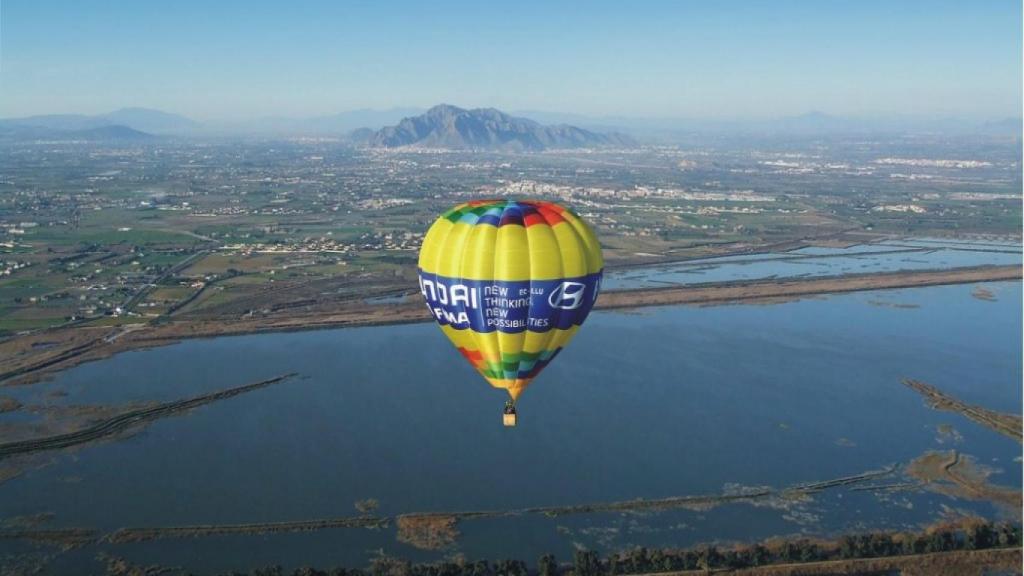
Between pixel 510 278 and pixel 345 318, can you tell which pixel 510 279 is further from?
pixel 345 318

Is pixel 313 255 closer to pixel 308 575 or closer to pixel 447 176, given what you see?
pixel 308 575

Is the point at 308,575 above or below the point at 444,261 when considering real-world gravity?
below

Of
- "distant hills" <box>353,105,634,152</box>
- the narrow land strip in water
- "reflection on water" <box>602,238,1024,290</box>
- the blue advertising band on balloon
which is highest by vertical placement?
"distant hills" <box>353,105,634,152</box>

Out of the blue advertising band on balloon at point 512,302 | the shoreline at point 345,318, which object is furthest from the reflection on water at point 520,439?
the blue advertising band on balloon at point 512,302

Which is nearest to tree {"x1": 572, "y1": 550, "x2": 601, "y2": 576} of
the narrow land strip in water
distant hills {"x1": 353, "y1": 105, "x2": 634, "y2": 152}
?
the narrow land strip in water

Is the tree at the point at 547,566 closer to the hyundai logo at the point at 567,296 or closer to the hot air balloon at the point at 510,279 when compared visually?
the hot air balloon at the point at 510,279

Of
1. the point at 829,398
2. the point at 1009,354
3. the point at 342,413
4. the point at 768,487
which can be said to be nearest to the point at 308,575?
the point at 342,413

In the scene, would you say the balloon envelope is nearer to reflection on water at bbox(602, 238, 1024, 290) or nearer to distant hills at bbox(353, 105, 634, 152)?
reflection on water at bbox(602, 238, 1024, 290)
